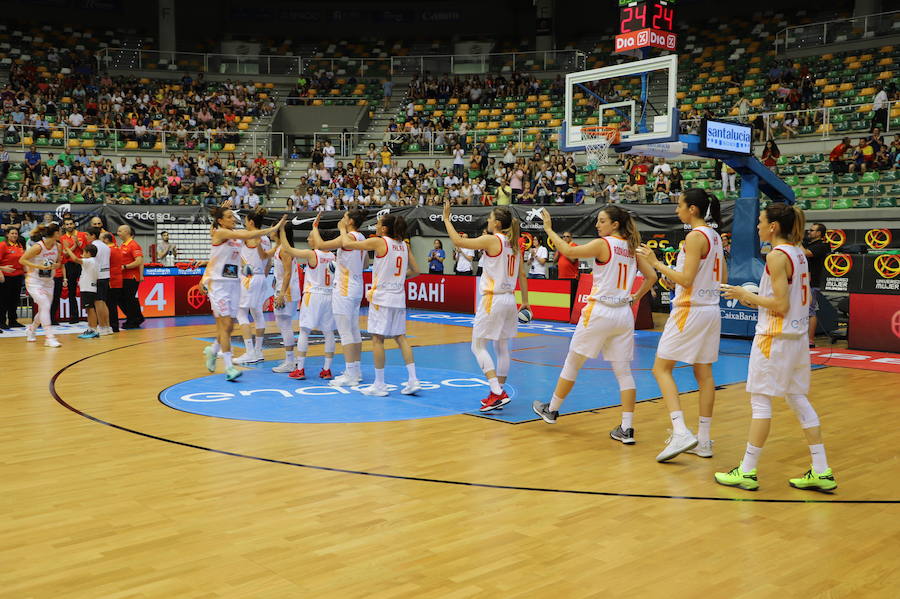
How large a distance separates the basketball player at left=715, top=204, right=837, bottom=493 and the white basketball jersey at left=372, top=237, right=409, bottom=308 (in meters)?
3.84

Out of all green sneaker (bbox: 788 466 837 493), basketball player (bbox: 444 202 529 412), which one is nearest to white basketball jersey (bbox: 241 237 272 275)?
basketball player (bbox: 444 202 529 412)

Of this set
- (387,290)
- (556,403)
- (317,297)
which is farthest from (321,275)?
(556,403)

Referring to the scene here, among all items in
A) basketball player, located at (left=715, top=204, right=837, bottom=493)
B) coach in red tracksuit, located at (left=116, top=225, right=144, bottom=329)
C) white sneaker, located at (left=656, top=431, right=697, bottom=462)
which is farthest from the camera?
coach in red tracksuit, located at (left=116, top=225, right=144, bottom=329)

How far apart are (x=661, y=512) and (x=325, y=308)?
17.5 ft

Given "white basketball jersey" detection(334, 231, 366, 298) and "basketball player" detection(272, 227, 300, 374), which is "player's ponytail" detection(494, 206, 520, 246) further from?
"basketball player" detection(272, 227, 300, 374)

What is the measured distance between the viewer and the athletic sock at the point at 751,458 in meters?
5.34

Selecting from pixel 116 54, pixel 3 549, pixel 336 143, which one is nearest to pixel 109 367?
pixel 3 549

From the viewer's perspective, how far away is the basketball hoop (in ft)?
48.1

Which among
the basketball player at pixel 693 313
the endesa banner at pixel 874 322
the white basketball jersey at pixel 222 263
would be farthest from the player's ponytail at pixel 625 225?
the endesa banner at pixel 874 322

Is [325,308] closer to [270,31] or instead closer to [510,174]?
[510,174]

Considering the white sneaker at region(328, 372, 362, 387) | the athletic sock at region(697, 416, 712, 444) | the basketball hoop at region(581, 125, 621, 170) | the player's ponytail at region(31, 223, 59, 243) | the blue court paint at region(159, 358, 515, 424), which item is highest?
the basketball hoop at region(581, 125, 621, 170)

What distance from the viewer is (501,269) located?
24.9ft

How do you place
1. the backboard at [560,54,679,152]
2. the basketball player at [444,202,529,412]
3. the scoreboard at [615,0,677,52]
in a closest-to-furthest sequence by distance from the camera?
the basketball player at [444,202,529,412] → the backboard at [560,54,679,152] → the scoreboard at [615,0,677,52]

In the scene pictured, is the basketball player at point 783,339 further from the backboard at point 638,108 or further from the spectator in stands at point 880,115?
the spectator in stands at point 880,115
